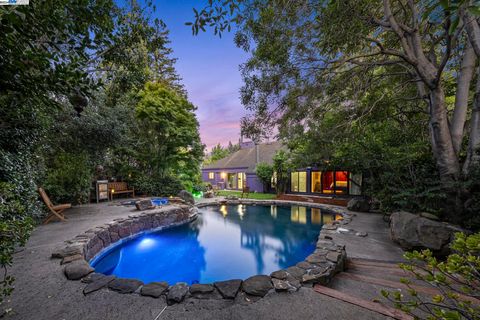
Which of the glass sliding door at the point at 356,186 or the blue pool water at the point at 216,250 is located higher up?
the glass sliding door at the point at 356,186

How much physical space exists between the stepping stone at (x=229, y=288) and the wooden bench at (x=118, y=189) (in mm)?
11031

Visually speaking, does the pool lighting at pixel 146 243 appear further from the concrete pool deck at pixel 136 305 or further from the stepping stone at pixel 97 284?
the stepping stone at pixel 97 284

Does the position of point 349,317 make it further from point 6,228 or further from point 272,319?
point 6,228

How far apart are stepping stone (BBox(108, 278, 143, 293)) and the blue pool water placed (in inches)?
81.9

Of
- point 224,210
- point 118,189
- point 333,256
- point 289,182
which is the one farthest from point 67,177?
point 289,182

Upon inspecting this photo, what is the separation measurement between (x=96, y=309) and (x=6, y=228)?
1.38m

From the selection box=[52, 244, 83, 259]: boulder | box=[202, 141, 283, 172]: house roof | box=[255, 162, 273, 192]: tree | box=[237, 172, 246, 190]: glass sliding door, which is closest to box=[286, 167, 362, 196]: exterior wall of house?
box=[255, 162, 273, 192]: tree

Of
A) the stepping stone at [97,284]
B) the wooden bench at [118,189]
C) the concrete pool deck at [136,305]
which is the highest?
the wooden bench at [118,189]

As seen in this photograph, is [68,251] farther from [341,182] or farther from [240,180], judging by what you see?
[240,180]

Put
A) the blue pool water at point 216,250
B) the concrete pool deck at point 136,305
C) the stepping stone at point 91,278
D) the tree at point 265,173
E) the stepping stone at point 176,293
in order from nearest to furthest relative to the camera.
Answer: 1. the concrete pool deck at point 136,305
2. the stepping stone at point 176,293
3. the stepping stone at point 91,278
4. the blue pool water at point 216,250
5. the tree at point 265,173

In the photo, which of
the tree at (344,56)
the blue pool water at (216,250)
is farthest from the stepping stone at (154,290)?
the tree at (344,56)

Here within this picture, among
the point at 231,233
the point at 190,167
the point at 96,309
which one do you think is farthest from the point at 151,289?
the point at 190,167

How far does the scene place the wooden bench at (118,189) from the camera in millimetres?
11039

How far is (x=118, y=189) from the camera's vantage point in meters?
11.6
